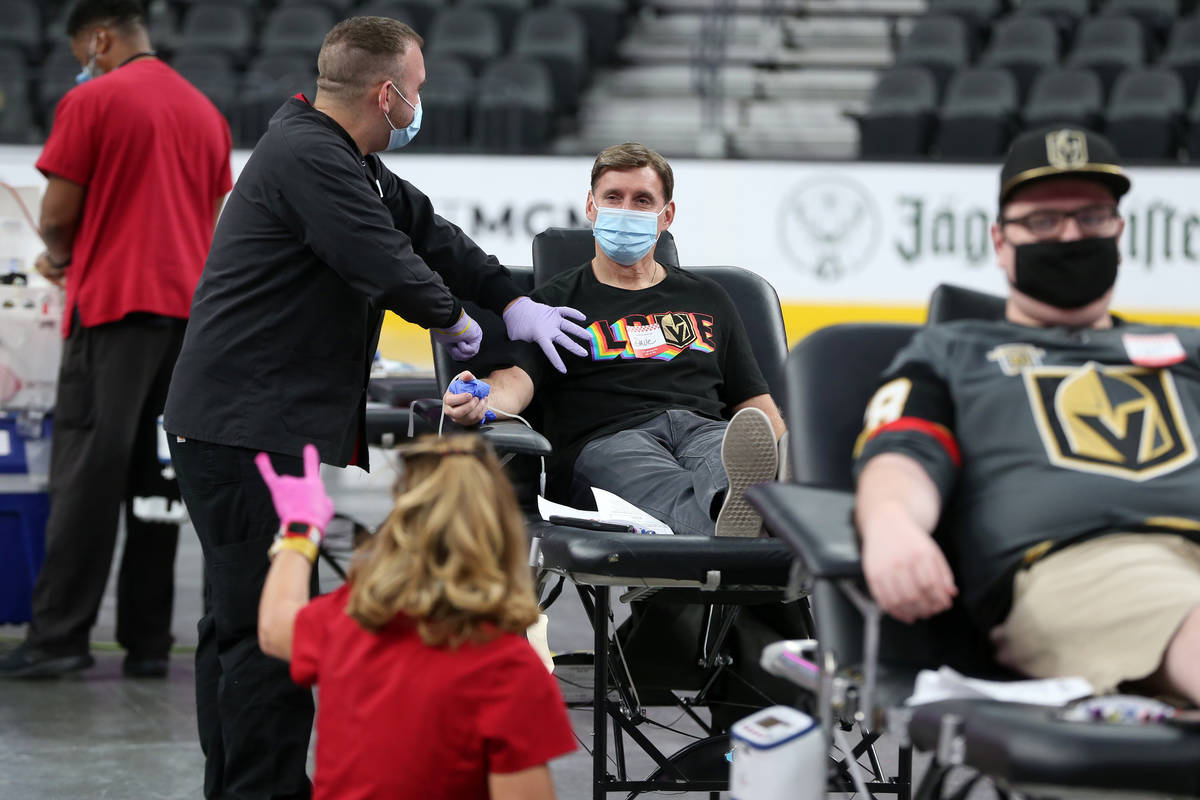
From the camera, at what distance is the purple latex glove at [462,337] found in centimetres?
291

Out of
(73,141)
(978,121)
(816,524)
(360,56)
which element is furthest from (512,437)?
(978,121)

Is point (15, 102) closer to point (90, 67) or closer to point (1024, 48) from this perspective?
point (90, 67)

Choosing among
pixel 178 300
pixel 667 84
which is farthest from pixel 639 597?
pixel 667 84

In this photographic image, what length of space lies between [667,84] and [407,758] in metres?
9.17

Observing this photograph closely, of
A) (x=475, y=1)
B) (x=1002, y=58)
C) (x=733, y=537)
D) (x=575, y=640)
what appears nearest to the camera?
(x=733, y=537)

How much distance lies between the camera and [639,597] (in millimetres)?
2873

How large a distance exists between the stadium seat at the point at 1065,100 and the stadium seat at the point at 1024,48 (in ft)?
1.21

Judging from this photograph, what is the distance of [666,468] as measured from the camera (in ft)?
9.74

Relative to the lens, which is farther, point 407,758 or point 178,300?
point 178,300

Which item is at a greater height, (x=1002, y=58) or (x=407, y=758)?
(x=1002, y=58)

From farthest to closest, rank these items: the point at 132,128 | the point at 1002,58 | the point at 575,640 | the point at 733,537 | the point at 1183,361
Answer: the point at 1002,58 → the point at 575,640 → the point at 132,128 → the point at 733,537 → the point at 1183,361

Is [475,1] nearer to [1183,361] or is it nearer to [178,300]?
[178,300]

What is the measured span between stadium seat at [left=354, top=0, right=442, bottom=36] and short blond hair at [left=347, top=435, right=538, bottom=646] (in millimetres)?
8273

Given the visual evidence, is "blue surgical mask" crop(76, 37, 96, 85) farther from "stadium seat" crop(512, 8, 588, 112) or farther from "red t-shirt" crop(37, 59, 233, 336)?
"stadium seat" crop(512, 8, 588, 112)
